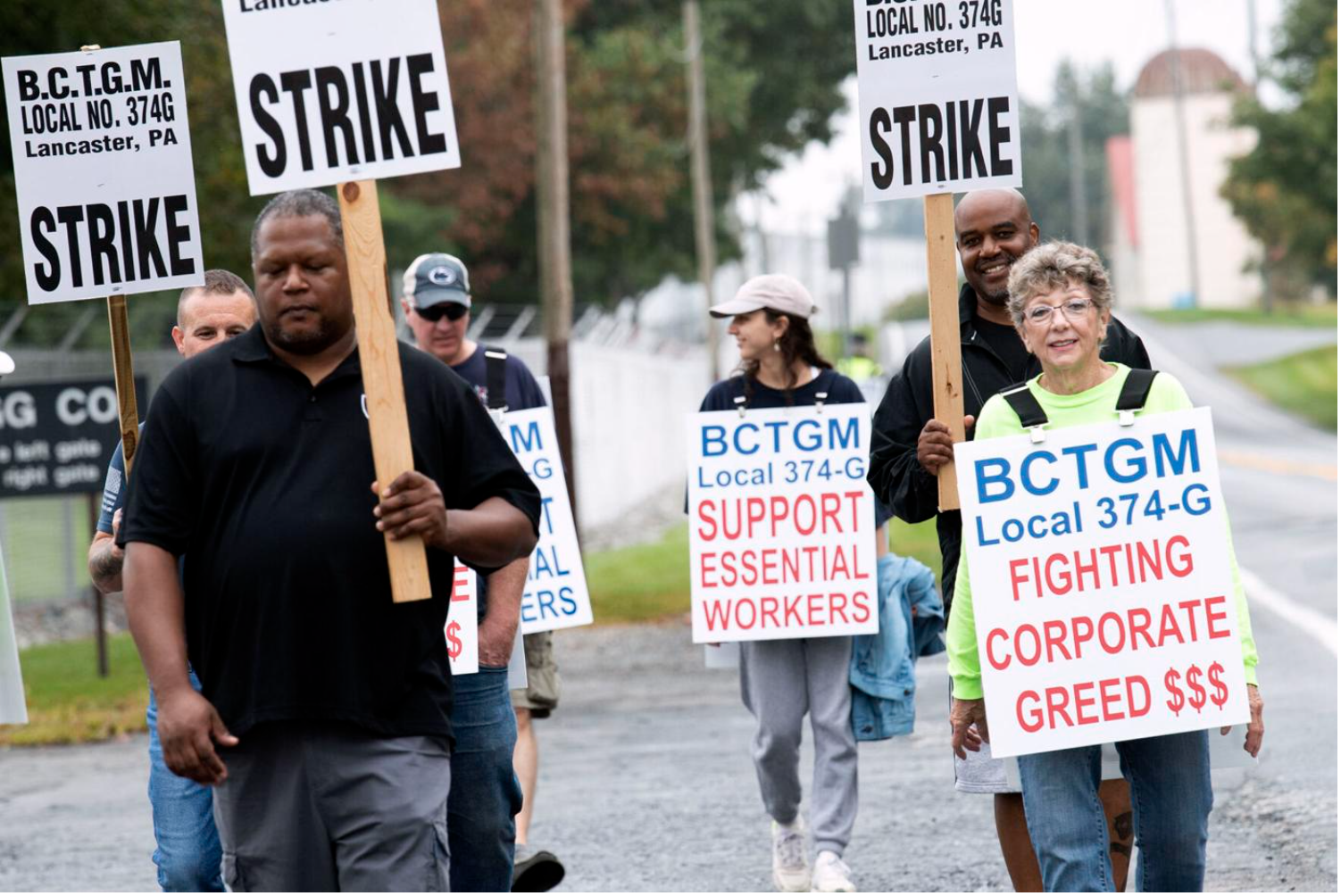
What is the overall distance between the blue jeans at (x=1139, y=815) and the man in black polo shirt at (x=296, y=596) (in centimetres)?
156

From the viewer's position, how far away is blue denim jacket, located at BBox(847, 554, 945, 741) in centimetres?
777

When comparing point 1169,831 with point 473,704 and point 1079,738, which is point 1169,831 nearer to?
point 1079,738

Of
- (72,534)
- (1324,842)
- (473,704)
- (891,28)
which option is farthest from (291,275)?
(72,534)

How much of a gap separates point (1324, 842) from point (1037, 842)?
9.56 feet

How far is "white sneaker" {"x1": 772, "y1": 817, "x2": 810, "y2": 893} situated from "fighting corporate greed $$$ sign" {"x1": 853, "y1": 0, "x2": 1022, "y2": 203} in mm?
2659

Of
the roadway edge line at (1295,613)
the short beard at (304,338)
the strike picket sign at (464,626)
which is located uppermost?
the short beard at (304,338)

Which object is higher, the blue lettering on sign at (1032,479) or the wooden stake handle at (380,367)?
the wooden stake handle at (380,367)

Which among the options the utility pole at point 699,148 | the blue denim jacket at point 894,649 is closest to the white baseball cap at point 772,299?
the blue denim jacket at point 894,649

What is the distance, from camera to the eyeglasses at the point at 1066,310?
534 cm

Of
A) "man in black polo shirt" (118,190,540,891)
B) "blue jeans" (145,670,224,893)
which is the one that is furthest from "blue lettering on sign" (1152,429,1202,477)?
"blue jeans" (145,670,224,893)

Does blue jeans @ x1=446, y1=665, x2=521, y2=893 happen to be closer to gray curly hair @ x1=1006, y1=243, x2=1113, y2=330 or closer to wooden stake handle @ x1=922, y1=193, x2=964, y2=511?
wooden stake handle @ x1=922, y1=193, x2=964, y2=511

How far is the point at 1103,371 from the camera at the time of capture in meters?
5.45

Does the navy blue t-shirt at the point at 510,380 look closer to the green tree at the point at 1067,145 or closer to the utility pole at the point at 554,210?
the utility pole at the point at 554,210

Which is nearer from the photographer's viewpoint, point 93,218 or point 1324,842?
point 93,218
